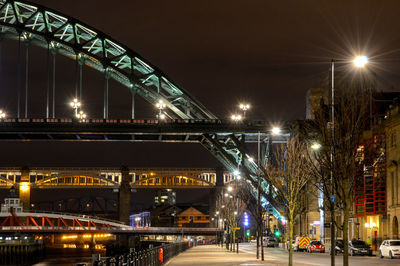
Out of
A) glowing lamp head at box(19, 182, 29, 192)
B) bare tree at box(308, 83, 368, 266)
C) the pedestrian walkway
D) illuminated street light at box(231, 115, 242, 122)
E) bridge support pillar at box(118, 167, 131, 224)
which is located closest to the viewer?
bare tree at box(308, 83, 368, 266)

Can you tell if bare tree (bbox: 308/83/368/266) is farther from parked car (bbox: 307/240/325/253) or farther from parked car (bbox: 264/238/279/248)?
parked car (bbox: 264/238/279/248)

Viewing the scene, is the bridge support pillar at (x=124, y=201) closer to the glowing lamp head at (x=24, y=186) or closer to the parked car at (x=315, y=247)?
the glowing lamp head at (x=24, y=186)

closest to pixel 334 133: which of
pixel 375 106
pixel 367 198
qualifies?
pixel 367 198

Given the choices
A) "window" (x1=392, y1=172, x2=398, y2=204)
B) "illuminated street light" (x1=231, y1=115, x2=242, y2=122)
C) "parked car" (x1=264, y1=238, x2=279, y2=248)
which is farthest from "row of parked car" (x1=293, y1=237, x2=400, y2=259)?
"illuminated street light" (x1=231, y1=115, x2=242, y2=122)

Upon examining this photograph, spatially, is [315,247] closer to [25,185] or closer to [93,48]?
[93,48]

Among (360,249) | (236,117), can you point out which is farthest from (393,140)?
(236,117)

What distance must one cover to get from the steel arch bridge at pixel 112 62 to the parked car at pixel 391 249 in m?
46.5

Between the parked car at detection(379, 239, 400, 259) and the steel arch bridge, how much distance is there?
46.5m

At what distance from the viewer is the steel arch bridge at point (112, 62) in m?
109

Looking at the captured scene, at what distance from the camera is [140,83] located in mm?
112250

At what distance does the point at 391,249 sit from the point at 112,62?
67077 millimetres

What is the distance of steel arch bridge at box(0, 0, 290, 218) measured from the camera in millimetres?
108625

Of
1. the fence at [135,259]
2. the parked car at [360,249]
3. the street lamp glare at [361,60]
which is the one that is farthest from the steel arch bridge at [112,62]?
the street lamp glare at [361,60]

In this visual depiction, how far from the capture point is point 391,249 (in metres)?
57.3
